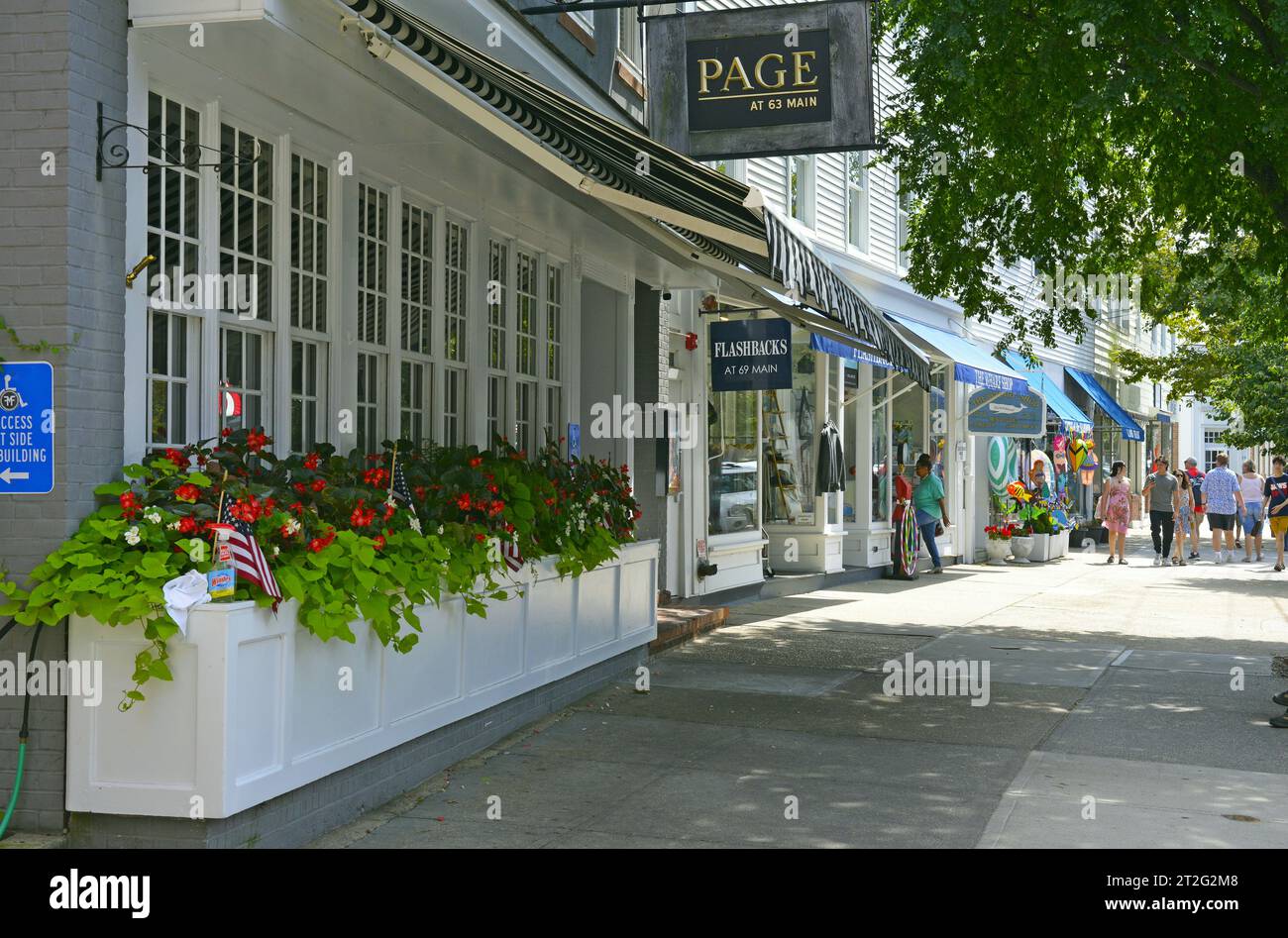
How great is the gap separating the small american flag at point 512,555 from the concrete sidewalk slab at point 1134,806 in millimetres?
2907

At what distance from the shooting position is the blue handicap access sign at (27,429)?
5.46m

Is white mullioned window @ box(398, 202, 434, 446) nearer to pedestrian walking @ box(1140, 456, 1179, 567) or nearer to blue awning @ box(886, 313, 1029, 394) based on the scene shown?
blue awning @ box(886, 313, 1029, 394)

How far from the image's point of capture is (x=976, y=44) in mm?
10539

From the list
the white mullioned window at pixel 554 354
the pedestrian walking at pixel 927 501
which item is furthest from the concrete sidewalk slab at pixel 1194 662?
the pedestrian walking at pixel 927 501

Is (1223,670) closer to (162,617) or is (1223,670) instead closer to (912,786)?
(912,786)

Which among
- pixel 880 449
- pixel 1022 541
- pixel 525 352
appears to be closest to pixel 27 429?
pixel 525 352

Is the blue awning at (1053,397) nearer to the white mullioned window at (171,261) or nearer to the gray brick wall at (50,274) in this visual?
the white mullioned window at (171,261)

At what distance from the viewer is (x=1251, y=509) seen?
24.7m

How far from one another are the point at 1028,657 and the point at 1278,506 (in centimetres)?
1212

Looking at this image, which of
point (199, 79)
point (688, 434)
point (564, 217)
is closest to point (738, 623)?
point (688, 434)

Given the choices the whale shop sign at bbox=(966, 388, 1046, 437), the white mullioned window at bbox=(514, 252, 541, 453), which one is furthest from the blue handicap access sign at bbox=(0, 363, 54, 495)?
the whale shop sign at bbox=(966, 388, 1046, 437)

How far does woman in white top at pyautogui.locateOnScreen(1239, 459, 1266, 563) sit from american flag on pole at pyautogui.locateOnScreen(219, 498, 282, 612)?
71.3ft

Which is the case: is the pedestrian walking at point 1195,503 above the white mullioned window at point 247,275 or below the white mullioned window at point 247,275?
below

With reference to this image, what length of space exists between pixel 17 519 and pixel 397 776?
2.27 meters
